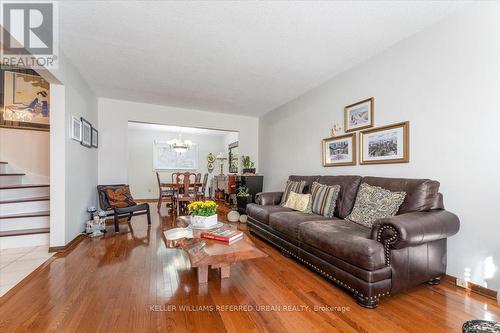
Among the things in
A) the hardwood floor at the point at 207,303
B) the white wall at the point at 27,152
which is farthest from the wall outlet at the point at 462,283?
the white wall at the point at 27,152

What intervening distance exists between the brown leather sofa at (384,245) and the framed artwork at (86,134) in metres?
3.43

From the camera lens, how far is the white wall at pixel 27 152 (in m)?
3.54

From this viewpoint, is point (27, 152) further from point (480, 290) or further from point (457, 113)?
point (480, 290)

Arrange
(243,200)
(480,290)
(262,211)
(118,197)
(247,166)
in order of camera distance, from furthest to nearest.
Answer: (247,166)
(243,200)
(118,197)
(262,211)
(480,290)

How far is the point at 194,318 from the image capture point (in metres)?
1.56

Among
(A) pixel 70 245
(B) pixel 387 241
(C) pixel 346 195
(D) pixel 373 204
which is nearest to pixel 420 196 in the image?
(D) pixel 373 204

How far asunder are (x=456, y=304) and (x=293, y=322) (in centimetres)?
136

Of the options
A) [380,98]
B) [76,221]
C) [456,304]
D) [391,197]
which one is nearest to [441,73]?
[380,98]

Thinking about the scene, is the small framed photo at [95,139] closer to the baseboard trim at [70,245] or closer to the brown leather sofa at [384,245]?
the baseboard trim at [70,245]

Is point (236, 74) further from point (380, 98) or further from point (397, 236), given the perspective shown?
point (397, 236)

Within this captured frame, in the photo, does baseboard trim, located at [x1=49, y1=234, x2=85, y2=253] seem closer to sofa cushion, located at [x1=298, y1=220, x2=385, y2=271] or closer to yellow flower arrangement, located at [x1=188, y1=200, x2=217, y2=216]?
yellow flower arrangement, located at [x1=188, y1=200, x2=217, y2=216]

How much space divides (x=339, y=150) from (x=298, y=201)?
103 centimetres

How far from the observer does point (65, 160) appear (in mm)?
2867

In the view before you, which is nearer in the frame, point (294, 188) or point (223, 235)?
point (223, 235)
